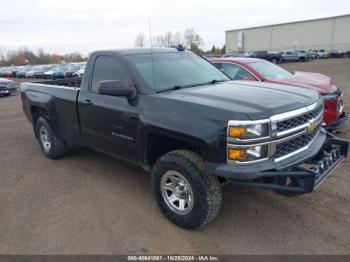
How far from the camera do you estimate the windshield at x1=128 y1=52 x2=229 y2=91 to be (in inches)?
148

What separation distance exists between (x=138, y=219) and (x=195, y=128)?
1.40 metres

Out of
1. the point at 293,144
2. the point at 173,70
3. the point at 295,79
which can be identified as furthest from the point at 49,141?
the point at 295,79

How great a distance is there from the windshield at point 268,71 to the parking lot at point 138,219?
2.76 m

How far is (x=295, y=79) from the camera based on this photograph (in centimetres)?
652

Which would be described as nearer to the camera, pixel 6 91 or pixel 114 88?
pixel 114 88

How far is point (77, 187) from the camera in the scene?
4.54m

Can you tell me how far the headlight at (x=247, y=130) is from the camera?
2.74 m

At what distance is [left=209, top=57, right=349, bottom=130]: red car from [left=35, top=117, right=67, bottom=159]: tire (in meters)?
3.59

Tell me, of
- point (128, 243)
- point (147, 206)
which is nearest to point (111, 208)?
point (147, 206)

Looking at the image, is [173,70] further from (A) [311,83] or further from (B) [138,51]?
(A) [311,83]

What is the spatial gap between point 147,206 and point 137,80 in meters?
1.58

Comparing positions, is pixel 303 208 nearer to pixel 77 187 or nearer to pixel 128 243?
pixel 128 243

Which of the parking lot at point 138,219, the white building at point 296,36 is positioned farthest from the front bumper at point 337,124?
the white building at point 296,36

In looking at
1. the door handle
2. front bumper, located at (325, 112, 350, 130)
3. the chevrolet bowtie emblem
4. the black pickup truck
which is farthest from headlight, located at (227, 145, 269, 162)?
front bumper, located at (325, 112, 350, 130)
